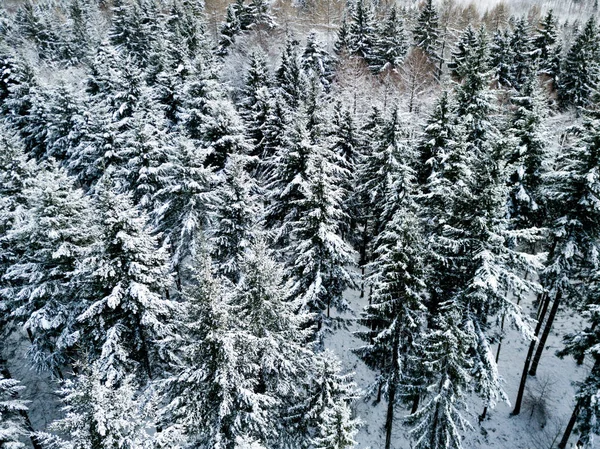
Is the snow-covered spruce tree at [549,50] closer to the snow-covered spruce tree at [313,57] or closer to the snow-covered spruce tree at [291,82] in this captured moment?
the snow-covered spruce tree at [313,57]

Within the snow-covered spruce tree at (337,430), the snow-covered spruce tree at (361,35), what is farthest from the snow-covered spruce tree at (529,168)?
→ the snow-covered spruce tree at (361,35)

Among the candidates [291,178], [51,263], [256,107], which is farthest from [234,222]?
[256,107]

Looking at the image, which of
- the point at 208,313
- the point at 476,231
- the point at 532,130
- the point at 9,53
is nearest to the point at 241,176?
the point at 208,313

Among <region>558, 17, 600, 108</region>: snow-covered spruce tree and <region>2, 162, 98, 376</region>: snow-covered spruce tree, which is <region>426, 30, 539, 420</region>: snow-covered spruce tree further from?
<region>558, 17, 600, 108</region>: snow-covered spruce tree

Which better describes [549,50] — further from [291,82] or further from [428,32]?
[291,82]

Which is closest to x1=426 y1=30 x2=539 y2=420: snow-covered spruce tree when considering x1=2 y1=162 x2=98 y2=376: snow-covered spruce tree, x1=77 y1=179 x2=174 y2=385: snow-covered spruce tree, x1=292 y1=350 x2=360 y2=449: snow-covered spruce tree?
x1=292 y1=350 x2=360 y2=449: snow-covered spruce tree

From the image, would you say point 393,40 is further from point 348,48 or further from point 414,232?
point 414,232
